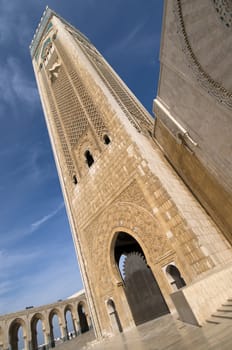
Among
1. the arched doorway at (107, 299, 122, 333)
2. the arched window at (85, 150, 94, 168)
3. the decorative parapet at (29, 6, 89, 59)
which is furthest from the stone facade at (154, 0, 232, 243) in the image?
the decorative parapet at (29, 6, 89, 59)

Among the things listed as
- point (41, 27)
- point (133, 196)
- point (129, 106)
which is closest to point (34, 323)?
point (133, 196)

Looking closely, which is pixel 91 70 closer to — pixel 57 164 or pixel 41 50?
pixel 57 164

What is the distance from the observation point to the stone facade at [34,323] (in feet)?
39.8

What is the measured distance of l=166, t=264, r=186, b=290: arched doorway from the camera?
3.84m

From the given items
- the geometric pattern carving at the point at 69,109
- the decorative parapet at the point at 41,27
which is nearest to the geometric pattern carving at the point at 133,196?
the geometric pattern carving at the point at 69,109

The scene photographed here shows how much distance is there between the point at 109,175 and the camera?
5.64 metres

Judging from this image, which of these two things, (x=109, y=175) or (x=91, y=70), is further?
(x=91, y=70)

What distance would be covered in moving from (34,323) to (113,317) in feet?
41.4

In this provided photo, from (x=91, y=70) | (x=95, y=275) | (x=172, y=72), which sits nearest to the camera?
(x=172, y=72)

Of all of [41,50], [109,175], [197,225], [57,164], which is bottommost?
[197,225]

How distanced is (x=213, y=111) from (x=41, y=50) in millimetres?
12032

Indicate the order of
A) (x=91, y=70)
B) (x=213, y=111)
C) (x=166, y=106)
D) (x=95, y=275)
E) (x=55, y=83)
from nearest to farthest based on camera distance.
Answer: (x=213, y=111) < (x=166, y=106) < (x=95, y=275) < (x=91, y=70) < (x=55, y=83)

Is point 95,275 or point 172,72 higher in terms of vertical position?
point 172,72

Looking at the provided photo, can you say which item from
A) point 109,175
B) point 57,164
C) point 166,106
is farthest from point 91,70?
point 166,106
